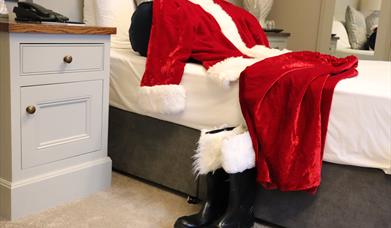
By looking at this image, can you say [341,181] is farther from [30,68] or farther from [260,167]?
[30,68]

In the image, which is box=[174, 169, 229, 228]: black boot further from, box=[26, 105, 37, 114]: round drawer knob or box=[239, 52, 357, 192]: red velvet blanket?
box=[26, 105, 37, 114]: round drawer knob

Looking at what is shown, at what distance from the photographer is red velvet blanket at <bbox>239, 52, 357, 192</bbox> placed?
4.84ft

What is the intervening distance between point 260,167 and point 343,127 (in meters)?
0.31

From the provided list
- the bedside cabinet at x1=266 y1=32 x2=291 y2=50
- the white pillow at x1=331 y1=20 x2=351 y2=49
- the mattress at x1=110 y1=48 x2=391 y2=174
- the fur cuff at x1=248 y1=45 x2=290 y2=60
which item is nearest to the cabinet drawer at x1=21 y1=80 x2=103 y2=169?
the mattress at x1=110 y1=48 x2=391 y2=174

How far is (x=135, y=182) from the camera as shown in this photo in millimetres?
2096

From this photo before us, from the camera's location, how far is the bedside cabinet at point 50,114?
1587 millimetres

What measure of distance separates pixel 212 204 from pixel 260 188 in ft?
0.65

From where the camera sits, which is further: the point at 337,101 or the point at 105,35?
the point at 105,35

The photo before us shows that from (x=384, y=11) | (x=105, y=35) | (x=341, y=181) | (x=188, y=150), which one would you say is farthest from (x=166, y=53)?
(x=384, y=11)

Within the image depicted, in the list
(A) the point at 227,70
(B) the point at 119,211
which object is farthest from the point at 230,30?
(B) the point at 119,211

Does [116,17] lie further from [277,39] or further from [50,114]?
[277,39]

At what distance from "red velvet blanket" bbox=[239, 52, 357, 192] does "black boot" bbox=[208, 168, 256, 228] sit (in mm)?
70

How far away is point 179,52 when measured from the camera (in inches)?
73.8

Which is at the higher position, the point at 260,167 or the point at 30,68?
the point at 30,68
